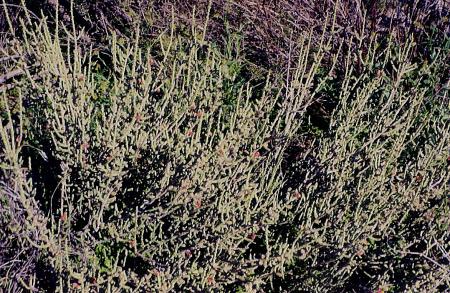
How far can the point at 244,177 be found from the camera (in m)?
1.98

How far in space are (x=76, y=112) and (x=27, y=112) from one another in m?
0.57

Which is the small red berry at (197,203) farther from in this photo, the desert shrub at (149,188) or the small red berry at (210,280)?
the small red berry at (210,280)

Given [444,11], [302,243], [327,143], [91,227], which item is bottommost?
[91,227]

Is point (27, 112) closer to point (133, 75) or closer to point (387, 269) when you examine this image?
point (133, 75)

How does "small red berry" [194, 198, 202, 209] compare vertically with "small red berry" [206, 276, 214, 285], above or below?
above

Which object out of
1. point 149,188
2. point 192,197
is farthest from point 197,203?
point 149,188

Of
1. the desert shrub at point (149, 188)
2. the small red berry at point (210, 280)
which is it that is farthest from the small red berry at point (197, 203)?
the small red berry at point (210, 280)

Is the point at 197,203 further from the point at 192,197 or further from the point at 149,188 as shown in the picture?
the point at 149,188

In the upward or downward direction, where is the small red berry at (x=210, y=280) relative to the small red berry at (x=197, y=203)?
downward

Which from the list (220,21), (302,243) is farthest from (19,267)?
(220,21)

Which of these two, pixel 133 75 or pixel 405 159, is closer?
pixel 133 75

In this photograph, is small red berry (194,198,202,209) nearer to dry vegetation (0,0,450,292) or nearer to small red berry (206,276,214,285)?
dry vegetation (0,0,450,292)

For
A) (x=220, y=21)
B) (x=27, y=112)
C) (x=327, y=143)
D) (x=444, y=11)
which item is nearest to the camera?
(x=327, y=143)

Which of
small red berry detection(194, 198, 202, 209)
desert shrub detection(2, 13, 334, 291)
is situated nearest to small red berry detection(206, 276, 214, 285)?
desert shrub detection(2, 13, 334, 291)
